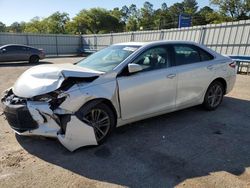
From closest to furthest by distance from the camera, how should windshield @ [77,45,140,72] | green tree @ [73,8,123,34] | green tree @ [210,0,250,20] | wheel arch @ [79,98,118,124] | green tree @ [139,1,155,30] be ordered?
wheel arch @ [79,98,118,124], windshield @ [77,45,140,72], green tree @ [210,0,250,20], green tree @ [73,8,123,34], green tree @ [139,1,155,30]

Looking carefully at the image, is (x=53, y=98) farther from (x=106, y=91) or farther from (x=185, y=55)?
(x=185, y=55)

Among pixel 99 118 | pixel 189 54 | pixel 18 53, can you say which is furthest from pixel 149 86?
pixel 18 53

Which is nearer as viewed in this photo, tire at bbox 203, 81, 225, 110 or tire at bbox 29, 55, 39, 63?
tire at bbox 203, 81, 225, 110

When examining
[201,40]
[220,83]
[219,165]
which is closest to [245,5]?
[201,40]

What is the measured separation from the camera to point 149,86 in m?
4.55

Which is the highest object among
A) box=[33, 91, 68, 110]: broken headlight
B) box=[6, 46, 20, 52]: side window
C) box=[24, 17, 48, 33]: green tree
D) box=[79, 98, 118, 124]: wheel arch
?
box=[33, 91, 68, 110]: broken headlight

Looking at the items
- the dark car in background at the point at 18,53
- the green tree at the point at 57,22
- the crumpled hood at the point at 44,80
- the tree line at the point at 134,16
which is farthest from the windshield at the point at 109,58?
the green tree at the point at 57,22

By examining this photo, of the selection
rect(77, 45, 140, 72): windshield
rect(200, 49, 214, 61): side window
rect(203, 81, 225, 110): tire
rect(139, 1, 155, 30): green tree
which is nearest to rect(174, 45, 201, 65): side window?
rect(200, 49, 214, 61): side window

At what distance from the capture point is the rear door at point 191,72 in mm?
5113

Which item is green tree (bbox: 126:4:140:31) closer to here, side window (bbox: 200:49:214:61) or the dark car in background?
the dark car in background

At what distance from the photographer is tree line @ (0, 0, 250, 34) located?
160 feet

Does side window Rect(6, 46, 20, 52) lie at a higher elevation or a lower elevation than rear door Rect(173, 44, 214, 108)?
lower

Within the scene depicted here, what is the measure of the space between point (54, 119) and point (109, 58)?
1680 millimetres

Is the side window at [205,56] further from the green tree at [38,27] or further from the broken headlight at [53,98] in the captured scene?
the green tree at [38,27]
